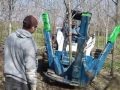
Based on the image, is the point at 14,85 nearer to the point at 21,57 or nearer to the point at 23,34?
the point at 21,57

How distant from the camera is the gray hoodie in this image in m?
4.32

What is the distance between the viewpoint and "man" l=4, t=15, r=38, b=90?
433 cm

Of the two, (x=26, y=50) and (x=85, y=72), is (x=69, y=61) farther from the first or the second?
(x=26, y=50)

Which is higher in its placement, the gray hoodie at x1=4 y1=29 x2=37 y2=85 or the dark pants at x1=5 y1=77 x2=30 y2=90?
the gray hoodie at x1=4 y1=29 x2=37 y2=85

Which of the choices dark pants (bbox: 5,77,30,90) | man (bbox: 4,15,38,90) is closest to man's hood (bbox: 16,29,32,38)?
man (bbox: 4,15,38,90)

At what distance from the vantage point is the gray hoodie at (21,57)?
14.2 ft

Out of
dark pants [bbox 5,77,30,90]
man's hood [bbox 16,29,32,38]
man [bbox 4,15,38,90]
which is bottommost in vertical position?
dark pants [bbox 5,77,30,90]

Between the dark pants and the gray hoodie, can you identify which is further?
the dark pants

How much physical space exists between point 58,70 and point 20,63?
6655 millimetres

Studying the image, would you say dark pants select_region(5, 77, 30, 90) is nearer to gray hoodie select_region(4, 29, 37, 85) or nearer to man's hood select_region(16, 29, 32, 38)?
gray hoodie select_region(4, 29, 37, 85)

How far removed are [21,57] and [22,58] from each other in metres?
0.02

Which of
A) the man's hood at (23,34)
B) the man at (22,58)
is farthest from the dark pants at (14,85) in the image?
the man's hood at (23,34)

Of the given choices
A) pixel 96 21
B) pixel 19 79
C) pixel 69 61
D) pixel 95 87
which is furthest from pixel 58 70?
pixel 96 21

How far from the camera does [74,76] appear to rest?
10.5 meters
